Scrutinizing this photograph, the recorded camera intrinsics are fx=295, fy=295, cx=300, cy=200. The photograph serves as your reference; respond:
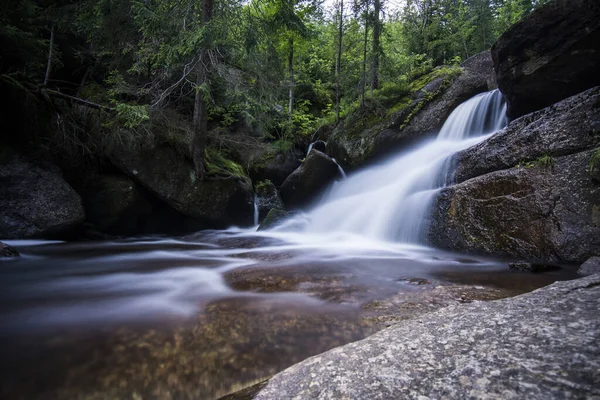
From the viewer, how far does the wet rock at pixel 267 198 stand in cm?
1149

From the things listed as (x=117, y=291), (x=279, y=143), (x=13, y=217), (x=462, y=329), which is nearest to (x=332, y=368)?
(x=462, y=329)

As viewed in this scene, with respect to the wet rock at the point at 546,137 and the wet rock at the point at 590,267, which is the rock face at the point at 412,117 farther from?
the wet rock at the point at 590,267

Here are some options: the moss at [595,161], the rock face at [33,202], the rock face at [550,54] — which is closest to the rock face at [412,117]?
the rock face at [550,54]

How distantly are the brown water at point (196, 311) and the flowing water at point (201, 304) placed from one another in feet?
0.04

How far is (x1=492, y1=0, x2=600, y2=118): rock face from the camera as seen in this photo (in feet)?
17.5

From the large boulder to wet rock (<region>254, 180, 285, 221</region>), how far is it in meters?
4.21

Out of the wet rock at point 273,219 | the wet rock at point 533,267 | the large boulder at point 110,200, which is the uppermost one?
the large boulder at point 110,200

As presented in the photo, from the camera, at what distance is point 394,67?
13.5 meters

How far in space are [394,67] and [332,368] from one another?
1453cm

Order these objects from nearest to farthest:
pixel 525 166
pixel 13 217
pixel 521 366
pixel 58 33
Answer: pixel 521 366
pixel 525 166
pixel 13 217
pixel 58 33

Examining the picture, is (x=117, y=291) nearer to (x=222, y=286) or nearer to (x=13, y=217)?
(x=222, y=286)

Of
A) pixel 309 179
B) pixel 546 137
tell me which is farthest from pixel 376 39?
pixel 546 137

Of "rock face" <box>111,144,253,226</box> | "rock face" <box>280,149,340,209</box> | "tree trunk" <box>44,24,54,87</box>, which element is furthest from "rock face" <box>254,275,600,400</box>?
"rock face" <box>280,149,340,209</box>

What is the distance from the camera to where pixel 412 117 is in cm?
1050
